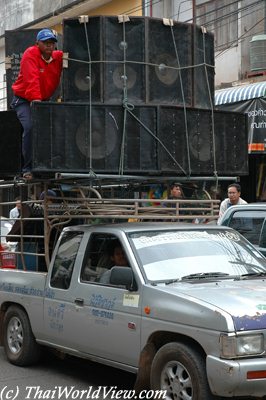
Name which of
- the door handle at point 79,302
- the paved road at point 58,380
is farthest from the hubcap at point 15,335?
the door handle at point 79,302

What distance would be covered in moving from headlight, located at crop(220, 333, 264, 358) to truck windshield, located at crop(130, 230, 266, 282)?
1008mm

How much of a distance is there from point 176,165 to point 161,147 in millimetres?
287

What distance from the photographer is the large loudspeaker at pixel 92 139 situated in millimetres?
7023

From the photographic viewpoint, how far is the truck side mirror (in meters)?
5.54

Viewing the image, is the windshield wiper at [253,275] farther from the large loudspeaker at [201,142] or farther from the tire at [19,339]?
the tire at [19,339]

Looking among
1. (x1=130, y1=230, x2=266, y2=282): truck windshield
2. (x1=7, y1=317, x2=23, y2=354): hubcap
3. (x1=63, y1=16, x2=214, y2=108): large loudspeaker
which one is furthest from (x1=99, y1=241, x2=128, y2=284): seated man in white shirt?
(x1=63, y1=16, x2=214, y2=108): large loudspeaker

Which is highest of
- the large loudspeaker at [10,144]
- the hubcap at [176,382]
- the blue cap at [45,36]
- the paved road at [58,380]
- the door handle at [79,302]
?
the blue cap at [45,36]

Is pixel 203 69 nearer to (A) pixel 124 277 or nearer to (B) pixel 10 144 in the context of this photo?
(B) pixel 10 144

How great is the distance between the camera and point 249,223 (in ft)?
27.3

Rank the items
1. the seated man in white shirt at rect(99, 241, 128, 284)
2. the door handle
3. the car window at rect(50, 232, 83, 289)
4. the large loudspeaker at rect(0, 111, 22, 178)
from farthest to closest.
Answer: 1. the large loudspeaker at rect(0, 111, 22, 178)
2. the car window at rect(50, 232, 83, 289)
3. the door handle
4. the seated man in white shirt at rect(99, 241, 128, 284)

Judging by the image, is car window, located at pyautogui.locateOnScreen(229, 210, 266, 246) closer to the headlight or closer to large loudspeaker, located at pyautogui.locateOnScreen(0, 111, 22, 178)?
large loudspeaker, located at pyautogui.locateOnScreen(0, 111, 22, 178)

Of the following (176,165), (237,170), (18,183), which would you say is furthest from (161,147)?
(18,183)

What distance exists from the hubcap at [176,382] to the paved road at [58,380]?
0.95 m

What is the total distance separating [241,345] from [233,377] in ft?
0.76
